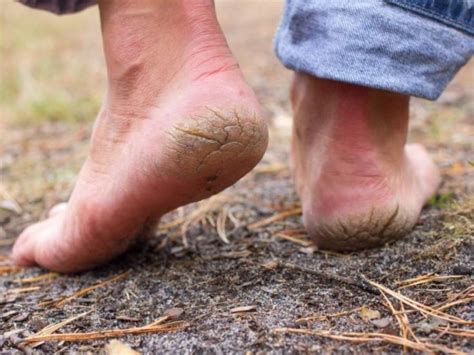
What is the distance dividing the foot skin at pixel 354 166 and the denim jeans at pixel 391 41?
0.09 metres

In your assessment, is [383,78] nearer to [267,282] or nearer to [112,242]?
[267,282]

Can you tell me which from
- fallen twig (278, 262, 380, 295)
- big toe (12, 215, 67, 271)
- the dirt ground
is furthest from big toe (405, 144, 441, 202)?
big toe (12, 215, 67, 271)

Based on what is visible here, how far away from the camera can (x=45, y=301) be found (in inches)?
40.4

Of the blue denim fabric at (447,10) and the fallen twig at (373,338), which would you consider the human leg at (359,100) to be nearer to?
the blue denim fabric at (447,10)

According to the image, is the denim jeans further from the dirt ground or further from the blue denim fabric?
the dirt ground

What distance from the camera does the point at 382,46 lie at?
0.91m

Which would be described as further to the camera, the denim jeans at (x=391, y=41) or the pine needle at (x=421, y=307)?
the denim jeans at (x=391, y=41)

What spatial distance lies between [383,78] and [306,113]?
22cm

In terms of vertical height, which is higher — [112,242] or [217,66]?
[217,66]

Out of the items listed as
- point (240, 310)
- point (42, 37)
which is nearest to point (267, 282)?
point (240, 310)

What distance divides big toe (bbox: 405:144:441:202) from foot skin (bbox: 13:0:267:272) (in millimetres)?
494

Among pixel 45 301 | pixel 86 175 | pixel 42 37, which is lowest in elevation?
pixel 42 37

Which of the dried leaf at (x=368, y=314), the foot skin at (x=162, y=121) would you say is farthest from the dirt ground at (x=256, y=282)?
the foot skin at (x=162, y=121)

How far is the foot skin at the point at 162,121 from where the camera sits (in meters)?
0.87
